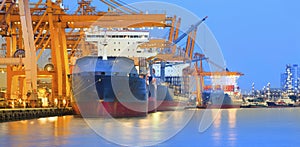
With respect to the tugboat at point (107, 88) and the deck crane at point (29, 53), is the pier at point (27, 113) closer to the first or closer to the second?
the deck crane at point (29, 53)

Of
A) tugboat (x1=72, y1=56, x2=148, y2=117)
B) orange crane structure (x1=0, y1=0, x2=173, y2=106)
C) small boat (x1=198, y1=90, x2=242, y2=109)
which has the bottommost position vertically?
small boat (x1=198, y1=90, x2=242, y2=109)

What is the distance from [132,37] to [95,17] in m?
12.8

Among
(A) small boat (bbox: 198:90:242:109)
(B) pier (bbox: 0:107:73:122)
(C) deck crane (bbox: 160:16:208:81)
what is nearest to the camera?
(B) pier (bbox: 0:107:73:122)

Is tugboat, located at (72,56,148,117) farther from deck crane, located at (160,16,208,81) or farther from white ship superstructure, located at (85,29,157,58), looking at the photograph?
deck crane, located at (160,16,208,81)

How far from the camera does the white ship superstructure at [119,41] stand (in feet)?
146

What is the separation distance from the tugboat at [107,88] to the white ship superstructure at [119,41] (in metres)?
10.4

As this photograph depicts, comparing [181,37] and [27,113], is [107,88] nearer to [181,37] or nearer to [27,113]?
[27,113]

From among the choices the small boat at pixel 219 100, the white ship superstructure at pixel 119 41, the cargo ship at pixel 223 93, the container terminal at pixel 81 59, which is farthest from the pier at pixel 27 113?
the cargo ship at pixel 223 93

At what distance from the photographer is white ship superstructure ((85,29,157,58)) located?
4459 centimetres

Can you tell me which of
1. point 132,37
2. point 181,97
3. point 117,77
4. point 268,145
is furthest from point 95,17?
point 181,97

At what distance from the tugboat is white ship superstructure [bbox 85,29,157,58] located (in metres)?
10.4

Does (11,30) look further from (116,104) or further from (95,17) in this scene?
(116,104)

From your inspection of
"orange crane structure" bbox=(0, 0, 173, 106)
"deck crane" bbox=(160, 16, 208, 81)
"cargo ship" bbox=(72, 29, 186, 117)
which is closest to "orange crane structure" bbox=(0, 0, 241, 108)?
"orange crane structure" bbox=(0, 0, 173, 106)

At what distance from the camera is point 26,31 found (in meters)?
31.0
